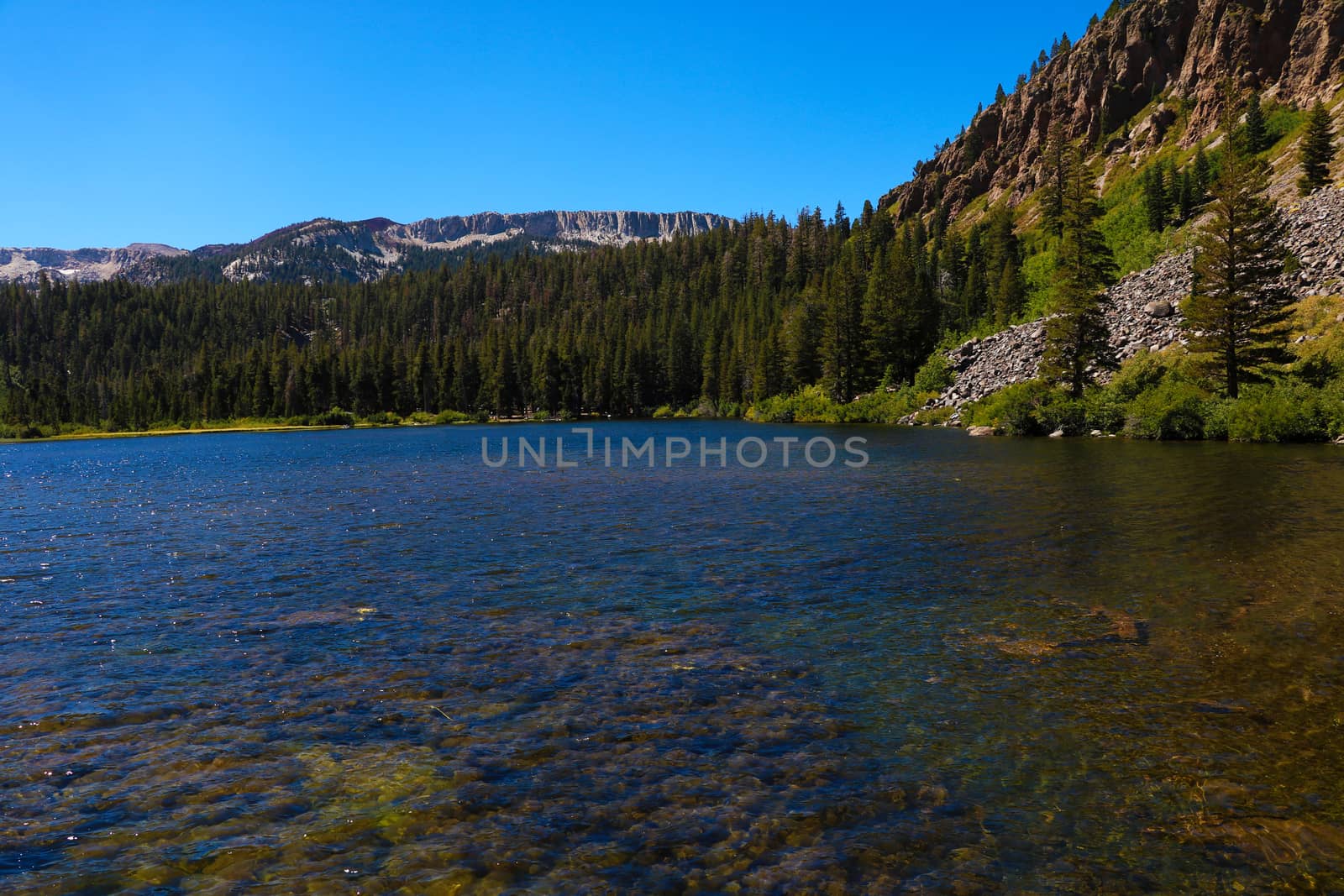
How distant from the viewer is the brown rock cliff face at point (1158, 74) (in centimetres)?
12538

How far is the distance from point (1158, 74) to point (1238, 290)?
143908 millimetres

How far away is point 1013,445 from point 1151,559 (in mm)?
38900

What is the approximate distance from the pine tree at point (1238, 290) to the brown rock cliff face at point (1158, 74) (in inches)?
3558

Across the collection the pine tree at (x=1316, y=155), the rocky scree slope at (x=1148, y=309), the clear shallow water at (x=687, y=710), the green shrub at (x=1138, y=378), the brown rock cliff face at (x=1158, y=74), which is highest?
the brown rock cliff face at (x=1158, y=74)

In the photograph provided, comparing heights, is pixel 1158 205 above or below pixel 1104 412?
above

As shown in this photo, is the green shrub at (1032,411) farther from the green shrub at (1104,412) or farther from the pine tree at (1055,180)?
the pine tree at (1055,180)


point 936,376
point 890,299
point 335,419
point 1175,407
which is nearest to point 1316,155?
point 936,376

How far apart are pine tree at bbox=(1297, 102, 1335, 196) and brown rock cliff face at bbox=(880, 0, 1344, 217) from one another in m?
43.2

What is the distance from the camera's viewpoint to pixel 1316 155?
267ft

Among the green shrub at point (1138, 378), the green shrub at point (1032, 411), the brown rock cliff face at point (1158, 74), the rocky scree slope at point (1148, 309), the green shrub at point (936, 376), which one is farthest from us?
the brown rock cliff face at point (1158, 74)

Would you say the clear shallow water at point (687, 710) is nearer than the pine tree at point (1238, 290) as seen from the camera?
Yes

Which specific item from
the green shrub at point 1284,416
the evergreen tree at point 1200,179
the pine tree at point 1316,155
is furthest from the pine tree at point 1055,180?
the green shrub at point 1284,416

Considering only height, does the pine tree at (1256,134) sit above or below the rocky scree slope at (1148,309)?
above

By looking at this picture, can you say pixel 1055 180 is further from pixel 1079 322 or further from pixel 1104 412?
pixel 1104 412
